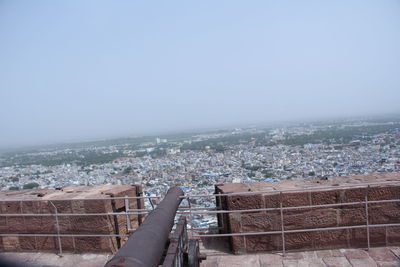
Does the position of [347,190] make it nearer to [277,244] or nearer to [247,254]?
[277,244]

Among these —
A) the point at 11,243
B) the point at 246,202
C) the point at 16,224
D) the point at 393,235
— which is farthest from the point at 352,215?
the point at 11,243

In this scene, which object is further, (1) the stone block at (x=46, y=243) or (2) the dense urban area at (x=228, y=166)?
(2) the dense urban area at (x=228, y=166)

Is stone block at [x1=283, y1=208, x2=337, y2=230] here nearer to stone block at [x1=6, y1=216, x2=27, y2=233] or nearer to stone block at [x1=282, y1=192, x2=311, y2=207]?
stone block at [x1=282, y1=192, x2=311, y2=207]

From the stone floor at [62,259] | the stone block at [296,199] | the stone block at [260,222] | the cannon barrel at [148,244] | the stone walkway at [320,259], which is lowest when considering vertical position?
the stone walkway at [320,259]

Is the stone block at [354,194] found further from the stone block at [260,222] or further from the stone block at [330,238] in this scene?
the stone block at [260,222]

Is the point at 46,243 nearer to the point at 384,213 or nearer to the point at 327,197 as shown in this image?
the point at 327,197

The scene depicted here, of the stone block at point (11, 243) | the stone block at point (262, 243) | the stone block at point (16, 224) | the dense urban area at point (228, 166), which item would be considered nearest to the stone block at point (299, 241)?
the stone block at point (262, 243)

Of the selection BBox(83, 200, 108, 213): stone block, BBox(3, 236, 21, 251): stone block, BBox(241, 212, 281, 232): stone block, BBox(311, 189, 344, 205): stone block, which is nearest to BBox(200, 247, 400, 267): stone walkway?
BBox(241, 212, 281, 232): stone block
